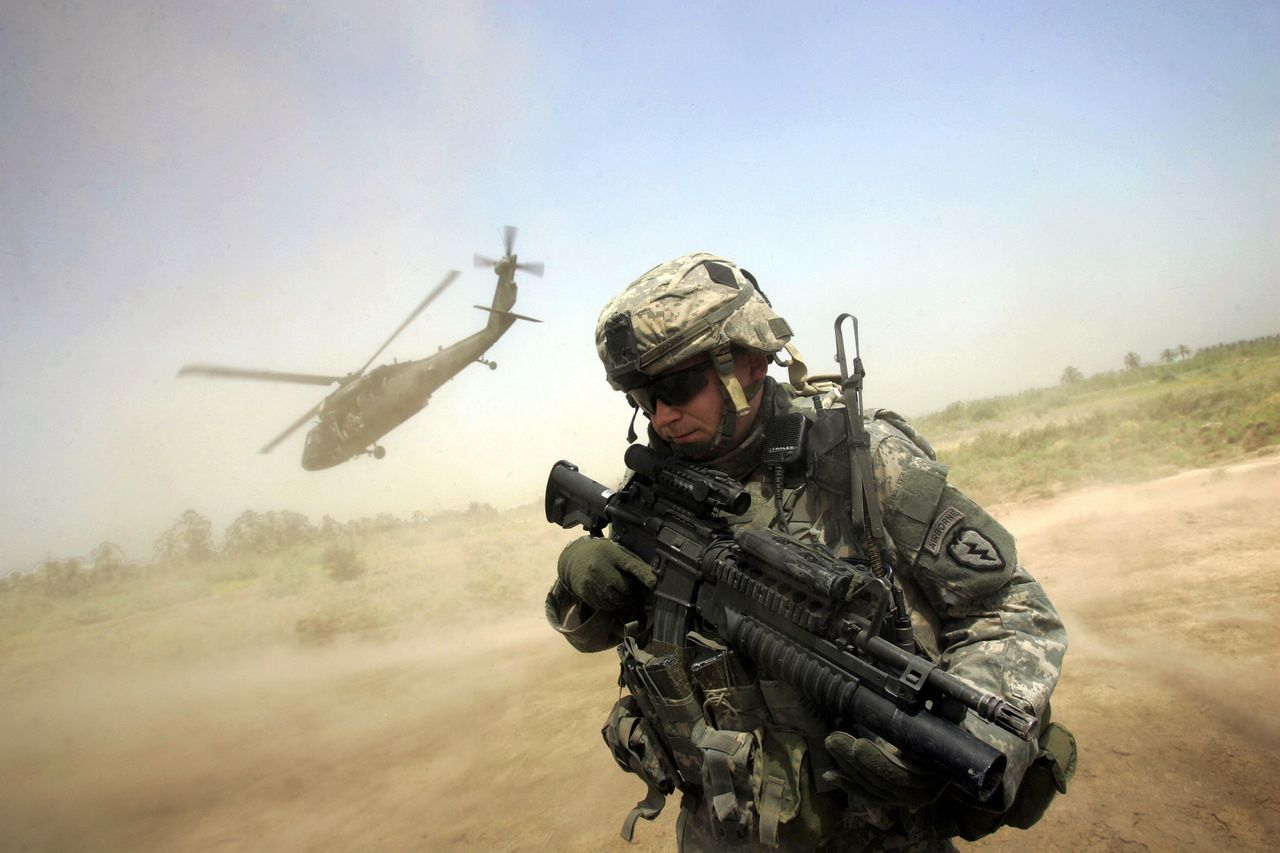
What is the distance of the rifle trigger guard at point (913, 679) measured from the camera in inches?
57.3

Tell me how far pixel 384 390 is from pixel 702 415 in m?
15.3

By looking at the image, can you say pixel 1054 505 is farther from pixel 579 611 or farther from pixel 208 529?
pixel 208 529

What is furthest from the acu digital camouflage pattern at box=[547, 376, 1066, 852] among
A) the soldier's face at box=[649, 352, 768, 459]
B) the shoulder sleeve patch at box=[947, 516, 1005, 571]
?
the soldier's face at box=[649, 352, 768, 459]

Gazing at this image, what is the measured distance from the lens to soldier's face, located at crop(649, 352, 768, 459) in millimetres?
2215

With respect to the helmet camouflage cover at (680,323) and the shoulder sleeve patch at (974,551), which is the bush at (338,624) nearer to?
the helmet camouflage cover at (680,323)

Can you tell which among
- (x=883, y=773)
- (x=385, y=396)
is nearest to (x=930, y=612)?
(x=883, y=773)

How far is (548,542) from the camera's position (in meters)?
14.6

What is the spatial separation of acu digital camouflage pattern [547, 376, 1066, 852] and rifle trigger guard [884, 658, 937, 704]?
25 cm

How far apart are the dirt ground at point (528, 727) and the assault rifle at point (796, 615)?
284cm

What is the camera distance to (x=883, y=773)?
1507 millimetres

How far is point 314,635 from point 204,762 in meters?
4.49

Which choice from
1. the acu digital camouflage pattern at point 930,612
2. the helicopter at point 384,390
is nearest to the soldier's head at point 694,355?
the acu digital camouflage pattern at point 930,612

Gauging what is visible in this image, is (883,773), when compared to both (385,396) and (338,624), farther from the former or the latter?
(385,396)

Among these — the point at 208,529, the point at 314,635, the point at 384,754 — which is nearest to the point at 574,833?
the point at 384,754
